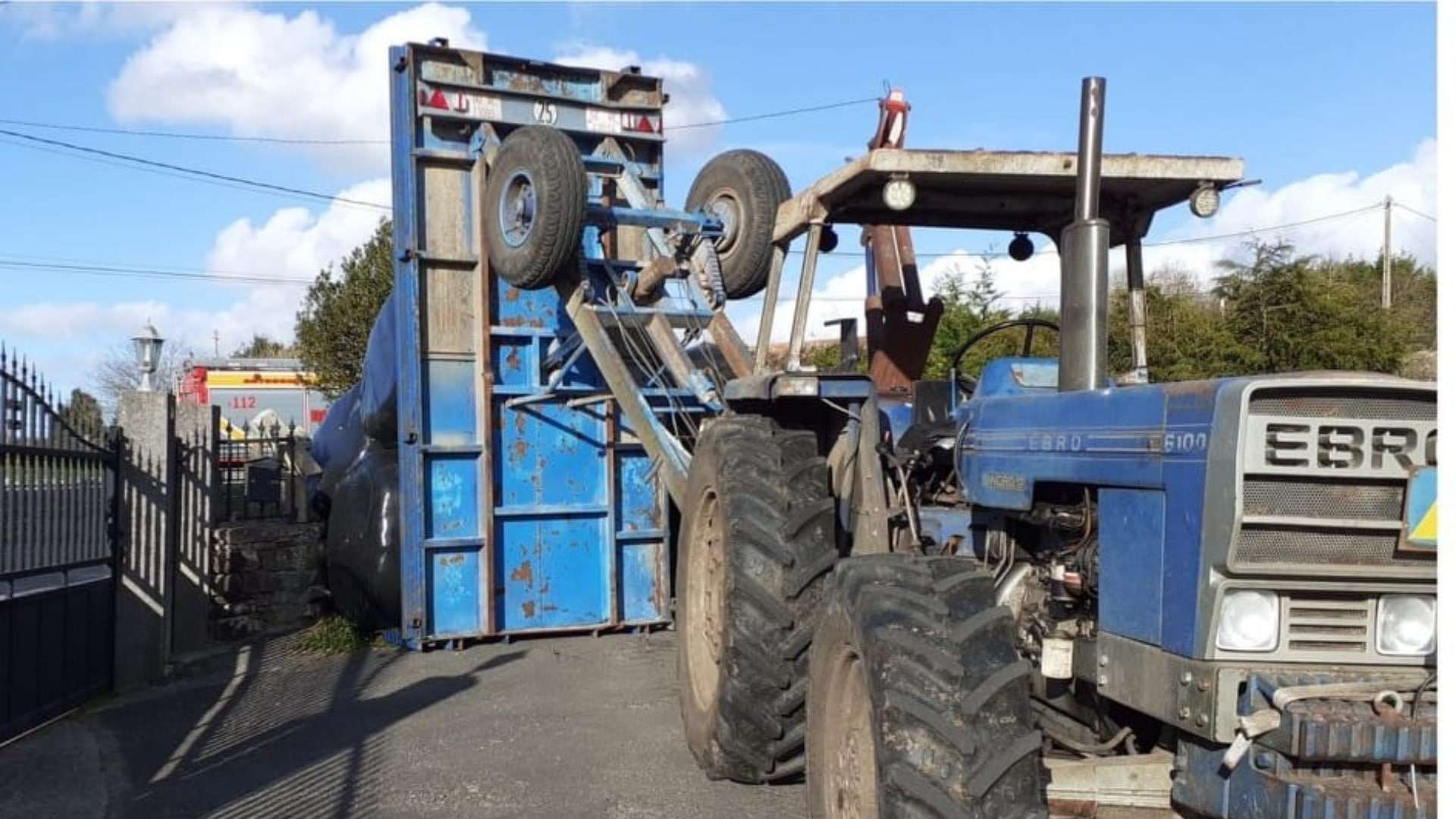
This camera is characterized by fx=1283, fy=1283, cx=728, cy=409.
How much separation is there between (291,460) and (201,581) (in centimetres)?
236

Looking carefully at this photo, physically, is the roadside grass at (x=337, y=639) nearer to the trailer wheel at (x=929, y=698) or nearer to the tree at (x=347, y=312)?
the trailer wheel at (x=929, y=698)

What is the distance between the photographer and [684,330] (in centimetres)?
816

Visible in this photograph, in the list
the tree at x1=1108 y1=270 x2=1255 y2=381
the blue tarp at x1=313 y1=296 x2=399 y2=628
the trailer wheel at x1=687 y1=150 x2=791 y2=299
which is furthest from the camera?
the tree at x1=1108 y1=270 x2=1255 y2=381

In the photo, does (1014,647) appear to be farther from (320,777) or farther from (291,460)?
(291,460)

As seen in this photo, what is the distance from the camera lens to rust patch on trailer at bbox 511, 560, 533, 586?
365 inches

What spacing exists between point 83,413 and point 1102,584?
21.9 ft

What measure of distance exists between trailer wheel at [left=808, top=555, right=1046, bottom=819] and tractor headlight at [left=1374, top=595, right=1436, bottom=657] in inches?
35.1

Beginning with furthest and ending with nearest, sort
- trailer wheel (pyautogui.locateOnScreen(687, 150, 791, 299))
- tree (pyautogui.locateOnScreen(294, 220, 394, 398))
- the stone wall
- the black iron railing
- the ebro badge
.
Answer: tree (pyautogui.locateOnScreen(294, 220, 394, 398)) < the black iron railing < the stone wall < trailer wheel (pyautogui.locateOnScreen(687, 150, 791, 299)) < the ebro badge

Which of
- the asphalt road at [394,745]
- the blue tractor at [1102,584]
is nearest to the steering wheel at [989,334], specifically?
the blue tractor at [1102,584]

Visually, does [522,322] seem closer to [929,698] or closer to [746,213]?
[746,213]

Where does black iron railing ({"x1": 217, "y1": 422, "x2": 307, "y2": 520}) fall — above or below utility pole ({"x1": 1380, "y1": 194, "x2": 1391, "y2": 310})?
below

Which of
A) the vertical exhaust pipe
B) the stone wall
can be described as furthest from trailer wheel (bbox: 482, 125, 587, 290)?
the vertical exhaust pipe

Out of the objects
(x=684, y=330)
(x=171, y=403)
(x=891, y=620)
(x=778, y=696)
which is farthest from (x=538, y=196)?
(x=891, y=620)

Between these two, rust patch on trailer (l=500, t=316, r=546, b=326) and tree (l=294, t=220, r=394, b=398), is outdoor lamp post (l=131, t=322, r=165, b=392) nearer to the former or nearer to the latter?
rust patch on trailer (l=500, t=316, r=546, b=326)
